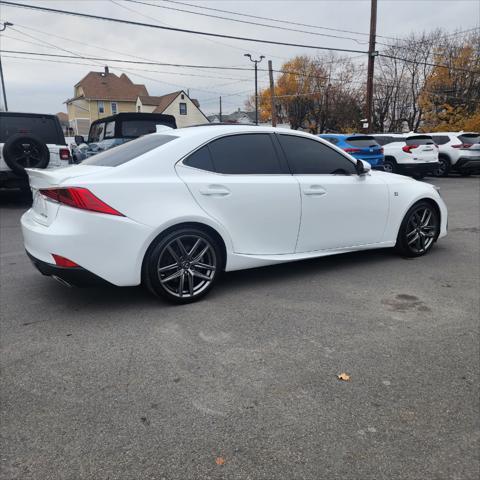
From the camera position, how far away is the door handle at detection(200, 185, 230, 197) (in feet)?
12.8

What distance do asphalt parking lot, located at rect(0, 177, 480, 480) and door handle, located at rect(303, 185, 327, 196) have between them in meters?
0.91

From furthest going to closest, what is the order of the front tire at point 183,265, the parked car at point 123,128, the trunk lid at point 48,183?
the parked car at point 123,128 → the front tire at point 183,265 → the trunk lid at point 48,183

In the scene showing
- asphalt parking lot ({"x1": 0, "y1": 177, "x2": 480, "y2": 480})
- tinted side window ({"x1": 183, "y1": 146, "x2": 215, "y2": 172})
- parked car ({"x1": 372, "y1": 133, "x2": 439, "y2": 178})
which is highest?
tinted side window ({"x1": 183, "y1": 146, "x2": 215, "y2": 172})

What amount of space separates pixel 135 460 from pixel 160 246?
192 centimetres

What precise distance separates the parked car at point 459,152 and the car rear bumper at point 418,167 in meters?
1.15

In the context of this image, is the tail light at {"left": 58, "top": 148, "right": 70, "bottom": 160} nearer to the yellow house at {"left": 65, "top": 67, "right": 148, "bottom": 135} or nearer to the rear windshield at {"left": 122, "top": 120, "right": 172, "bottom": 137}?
the rear windshield at {"left": 122, "top": 120, "right": 172, "bottom": 137}

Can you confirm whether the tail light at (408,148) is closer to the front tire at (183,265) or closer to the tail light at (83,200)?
the front tire at (183,265)

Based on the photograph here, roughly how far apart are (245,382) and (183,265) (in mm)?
1418

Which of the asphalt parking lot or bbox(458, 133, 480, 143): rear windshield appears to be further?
bbox(458, 133, 480, 143): rear windshield

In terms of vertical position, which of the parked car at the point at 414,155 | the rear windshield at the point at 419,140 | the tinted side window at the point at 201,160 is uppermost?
the rear windshield at the point at 419,140

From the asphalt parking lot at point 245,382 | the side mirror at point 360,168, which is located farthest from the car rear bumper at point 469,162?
the asphalt parking lot at point 245,382

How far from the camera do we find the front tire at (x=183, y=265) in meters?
3.70

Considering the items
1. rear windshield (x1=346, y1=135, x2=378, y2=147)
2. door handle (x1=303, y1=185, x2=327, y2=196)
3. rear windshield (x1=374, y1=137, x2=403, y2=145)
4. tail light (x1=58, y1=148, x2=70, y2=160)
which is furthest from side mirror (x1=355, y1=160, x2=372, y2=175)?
rear windshield (x1=374, y1=137, x2=403, y2=145)

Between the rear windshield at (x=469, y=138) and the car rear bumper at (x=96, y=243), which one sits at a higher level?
the rear windshield at (x=469, y=138)
